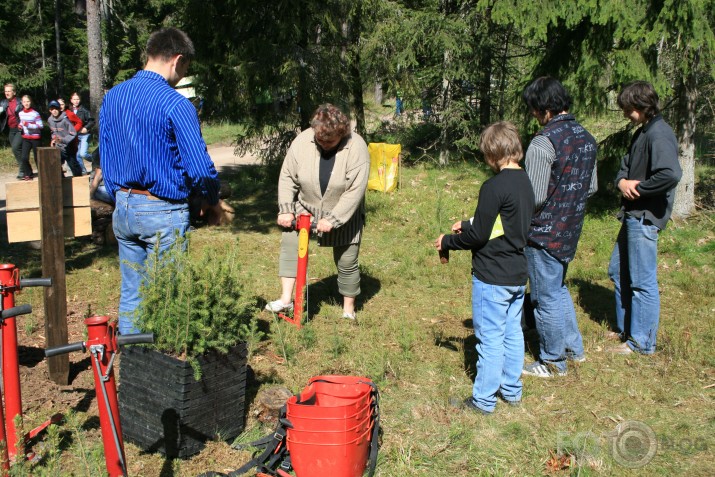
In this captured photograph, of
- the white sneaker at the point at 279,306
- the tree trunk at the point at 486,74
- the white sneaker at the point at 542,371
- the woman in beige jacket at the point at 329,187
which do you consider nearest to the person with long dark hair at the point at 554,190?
the white sneaker at the point at 542,371

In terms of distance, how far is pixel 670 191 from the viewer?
520cm

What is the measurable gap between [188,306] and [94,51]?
13382 millimetres

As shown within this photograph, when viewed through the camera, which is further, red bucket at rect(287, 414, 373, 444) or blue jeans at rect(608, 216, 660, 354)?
blue jeans at rect(608, 216, 660, 354)

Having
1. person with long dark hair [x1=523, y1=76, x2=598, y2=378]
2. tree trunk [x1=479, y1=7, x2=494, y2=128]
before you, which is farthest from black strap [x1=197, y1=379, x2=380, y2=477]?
tree trunk [x1=479, y1=7, x2=494, y2=128]

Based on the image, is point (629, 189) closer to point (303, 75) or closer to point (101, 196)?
point (303, 75)

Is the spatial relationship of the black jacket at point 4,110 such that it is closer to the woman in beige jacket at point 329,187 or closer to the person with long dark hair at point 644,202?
the woman in beige jacket at point 329,187

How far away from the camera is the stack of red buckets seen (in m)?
A: 3.40

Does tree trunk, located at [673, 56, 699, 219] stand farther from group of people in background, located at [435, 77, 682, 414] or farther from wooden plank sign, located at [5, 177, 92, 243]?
wooden plank sign, located at [5, 177, 92, 243]

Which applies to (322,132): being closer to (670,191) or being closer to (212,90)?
(670,191)

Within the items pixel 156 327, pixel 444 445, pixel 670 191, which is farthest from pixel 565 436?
pixel 156 327

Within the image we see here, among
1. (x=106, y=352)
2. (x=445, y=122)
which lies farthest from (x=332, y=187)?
(x=445, y=122)

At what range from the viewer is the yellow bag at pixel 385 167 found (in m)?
12.4

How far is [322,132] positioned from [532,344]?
252cm

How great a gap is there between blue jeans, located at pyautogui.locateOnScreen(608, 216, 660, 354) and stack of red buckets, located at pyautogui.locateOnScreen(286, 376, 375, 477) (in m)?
2.84
